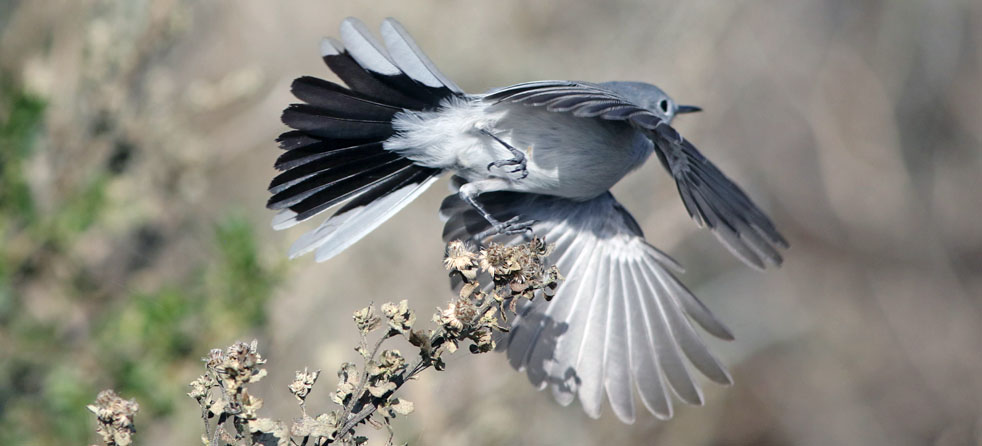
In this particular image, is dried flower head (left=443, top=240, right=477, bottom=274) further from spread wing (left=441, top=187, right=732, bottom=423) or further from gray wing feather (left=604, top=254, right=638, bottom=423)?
gray wing feather (left=604, top=254, right=638, bottom=423)

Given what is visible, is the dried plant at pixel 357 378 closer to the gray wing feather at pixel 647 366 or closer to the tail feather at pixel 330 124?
the tail feather at pixel 330 124

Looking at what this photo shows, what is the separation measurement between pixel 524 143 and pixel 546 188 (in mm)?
166

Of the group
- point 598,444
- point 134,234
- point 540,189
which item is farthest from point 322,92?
point 598,444

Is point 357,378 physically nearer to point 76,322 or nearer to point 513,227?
point 513,227

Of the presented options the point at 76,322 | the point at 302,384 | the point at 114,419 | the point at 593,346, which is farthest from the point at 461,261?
the point at 76,322

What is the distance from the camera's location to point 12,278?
A: 296 cm

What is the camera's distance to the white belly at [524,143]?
272cm

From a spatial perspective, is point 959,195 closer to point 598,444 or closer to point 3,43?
point 598,444

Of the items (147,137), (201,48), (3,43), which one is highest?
(201,48)

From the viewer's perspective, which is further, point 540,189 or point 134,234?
point 134,234

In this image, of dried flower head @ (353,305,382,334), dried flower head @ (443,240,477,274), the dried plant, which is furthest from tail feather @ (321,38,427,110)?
dried flower head @ (353,305,382,334)

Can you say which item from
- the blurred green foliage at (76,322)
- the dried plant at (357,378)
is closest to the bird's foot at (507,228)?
the blurred green foliage at (76,322)

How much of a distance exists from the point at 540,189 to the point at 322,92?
2.52 ft

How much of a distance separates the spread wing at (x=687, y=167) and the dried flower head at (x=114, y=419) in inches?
47.6
